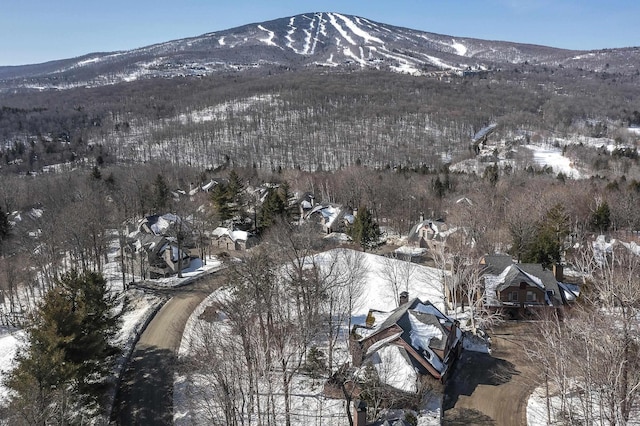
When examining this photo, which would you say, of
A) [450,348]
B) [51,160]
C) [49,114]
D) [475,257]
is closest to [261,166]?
[51,160]

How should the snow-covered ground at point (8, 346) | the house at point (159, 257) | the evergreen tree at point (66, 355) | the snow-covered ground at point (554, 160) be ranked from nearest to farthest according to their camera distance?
the evergreen tree at point (66, 355) → the snow-covered ground at point (8, 346) → the house at point (159, 257) → the snow-covered ground at point (554, 160)

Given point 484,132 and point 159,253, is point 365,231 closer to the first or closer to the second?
point 159,253

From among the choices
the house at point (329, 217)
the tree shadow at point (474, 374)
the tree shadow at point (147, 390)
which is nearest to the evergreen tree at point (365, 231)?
the house at point (329, 217)

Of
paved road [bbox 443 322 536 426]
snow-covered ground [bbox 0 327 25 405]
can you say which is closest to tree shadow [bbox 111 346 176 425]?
snow-covered ground [bbox 0 327 25 405]

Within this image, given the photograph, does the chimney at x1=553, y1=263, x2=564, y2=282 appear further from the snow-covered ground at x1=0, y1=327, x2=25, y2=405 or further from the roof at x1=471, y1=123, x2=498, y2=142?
the roof at x1=471, y1=123, x2=498, y2=142

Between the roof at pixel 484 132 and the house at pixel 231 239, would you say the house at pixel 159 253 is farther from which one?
the roof at pixel 484 132

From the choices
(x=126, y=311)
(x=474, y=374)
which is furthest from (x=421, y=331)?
(x=126, y=311)
